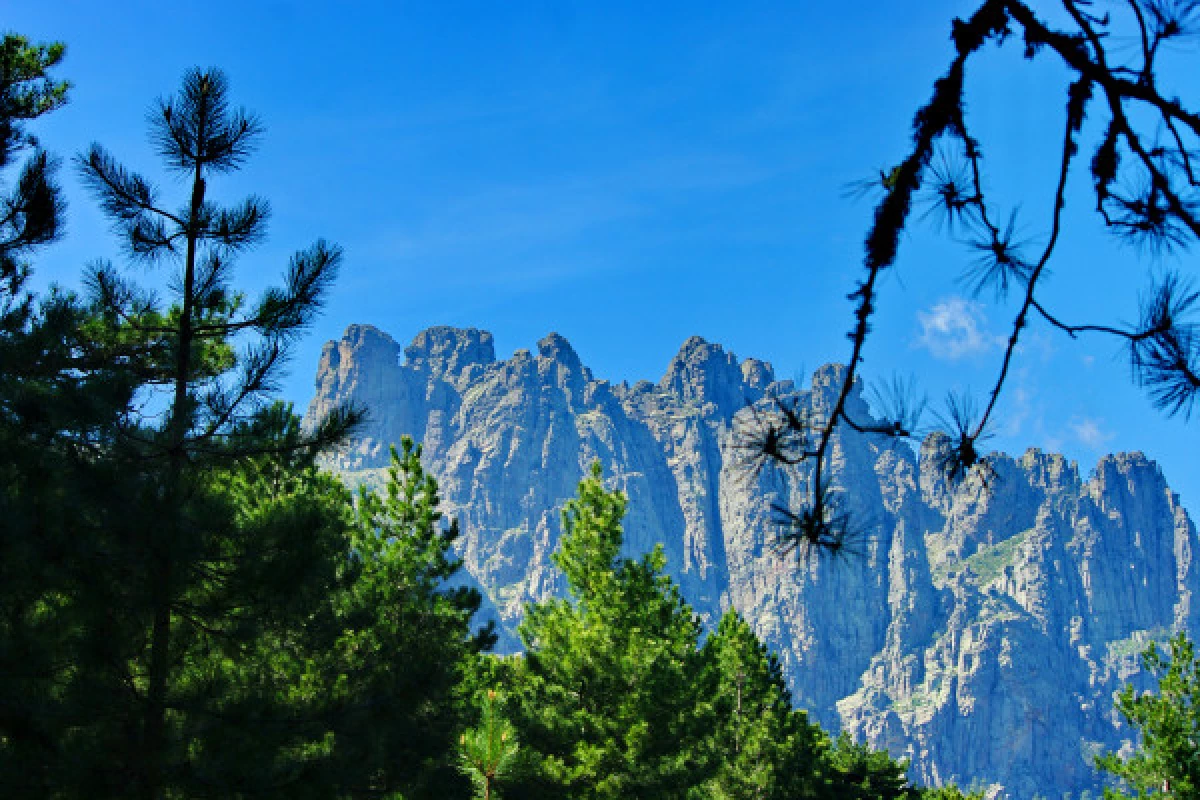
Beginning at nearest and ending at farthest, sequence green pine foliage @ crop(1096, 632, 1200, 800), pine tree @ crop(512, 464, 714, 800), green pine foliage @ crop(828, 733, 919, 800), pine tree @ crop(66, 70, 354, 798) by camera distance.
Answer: pine tree @ crop(66, 70, 354, 798) < pine tree @ crop(512, 464, 714, 800) < green pine foliage @ crop(1096, 632, 1200, 800) < green pine foliage @ crop(828, 733, 919, 800)

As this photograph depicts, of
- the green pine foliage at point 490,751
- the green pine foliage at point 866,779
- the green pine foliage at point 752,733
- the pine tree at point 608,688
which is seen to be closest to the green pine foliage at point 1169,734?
the green pine foliage at point 752,733

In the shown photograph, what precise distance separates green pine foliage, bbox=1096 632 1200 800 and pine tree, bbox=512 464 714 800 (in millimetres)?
8683

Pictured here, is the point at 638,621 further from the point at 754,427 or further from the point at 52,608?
the point at 754,427

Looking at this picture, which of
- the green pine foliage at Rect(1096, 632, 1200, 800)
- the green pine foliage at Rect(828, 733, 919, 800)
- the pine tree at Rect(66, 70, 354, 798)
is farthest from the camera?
the green pine foliage at Rect(828, 733, 919, 800)

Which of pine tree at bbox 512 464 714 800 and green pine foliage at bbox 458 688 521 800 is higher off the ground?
pine tree at bbox 512 464 714 800

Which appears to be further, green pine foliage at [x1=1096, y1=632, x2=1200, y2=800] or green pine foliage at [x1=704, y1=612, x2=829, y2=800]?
green pine foliage at [x1=704, y1=612, x2=829, y2=800]

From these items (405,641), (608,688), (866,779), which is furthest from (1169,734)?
(405,641)

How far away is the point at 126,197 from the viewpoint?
32.1 ft

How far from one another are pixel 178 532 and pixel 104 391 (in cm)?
149

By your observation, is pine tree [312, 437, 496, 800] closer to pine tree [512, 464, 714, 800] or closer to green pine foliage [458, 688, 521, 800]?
green pine foliage [458, 688, 521, 800]

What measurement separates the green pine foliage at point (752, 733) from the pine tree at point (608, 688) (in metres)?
2.42

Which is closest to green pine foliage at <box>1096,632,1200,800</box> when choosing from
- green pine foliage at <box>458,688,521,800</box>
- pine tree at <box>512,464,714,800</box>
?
pine tree at <box>512,464,714,800</box>

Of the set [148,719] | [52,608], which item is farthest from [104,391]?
[148,719]

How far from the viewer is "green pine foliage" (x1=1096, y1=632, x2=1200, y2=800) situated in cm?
1953
